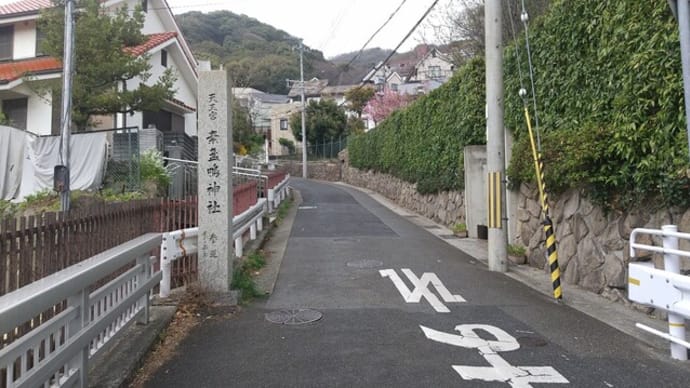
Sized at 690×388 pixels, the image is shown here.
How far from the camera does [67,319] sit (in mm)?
3148

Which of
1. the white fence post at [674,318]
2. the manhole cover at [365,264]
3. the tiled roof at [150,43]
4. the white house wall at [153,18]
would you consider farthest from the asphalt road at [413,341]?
the white house wall at [153,18]

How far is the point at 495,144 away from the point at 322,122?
123 ft

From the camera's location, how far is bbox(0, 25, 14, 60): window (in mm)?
19000

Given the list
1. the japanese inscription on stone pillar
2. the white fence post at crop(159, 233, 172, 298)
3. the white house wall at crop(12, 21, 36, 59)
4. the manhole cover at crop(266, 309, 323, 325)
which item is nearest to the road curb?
the manhole cover at crop(266, 309, 323, 325)

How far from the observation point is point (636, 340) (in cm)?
486

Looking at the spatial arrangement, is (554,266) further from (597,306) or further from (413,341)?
(413,341)

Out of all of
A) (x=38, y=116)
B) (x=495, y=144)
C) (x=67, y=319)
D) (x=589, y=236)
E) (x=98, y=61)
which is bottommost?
(x=67, y=319)

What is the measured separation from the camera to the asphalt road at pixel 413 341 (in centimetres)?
395

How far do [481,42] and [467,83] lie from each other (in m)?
4.75

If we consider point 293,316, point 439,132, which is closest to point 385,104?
point 439,132

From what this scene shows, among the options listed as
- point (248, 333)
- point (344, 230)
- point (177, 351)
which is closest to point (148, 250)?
point (177, 351)

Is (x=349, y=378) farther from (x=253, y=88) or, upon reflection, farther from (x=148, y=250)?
(x=253, y=88)

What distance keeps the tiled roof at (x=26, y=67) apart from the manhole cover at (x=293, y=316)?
14.5 m

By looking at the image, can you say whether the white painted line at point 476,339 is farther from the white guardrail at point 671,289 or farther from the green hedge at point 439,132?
the green hedge at point 439,132
